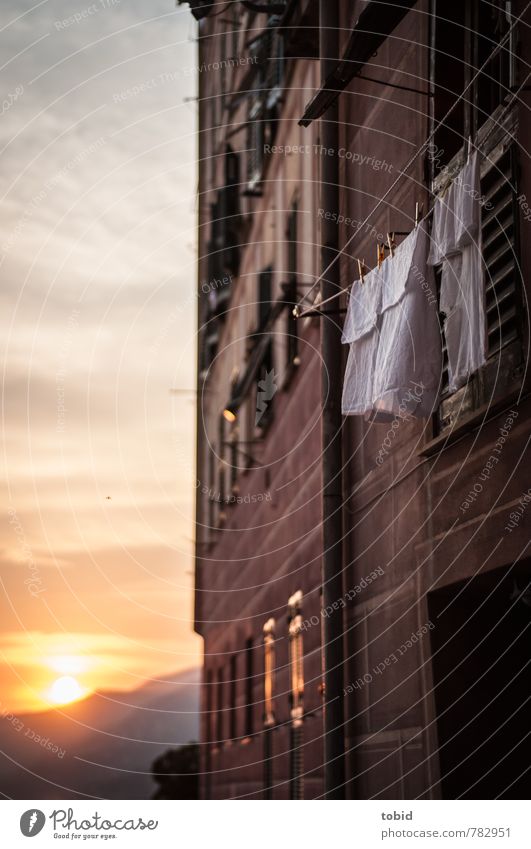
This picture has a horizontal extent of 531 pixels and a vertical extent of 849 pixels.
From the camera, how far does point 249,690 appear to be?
16.1 m

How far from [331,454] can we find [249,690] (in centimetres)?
623

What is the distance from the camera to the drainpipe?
32.7ft

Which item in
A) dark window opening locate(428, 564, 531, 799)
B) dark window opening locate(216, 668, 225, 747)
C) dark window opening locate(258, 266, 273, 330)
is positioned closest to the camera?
dark window opening locate(428, 564, 531, 799)

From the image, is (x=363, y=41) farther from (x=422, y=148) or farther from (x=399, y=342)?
(x=399, y=342)

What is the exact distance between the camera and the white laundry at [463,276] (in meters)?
7.08

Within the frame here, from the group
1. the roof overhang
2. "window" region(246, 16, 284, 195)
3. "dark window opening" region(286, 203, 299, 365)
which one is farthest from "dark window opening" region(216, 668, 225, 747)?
the roof overhang

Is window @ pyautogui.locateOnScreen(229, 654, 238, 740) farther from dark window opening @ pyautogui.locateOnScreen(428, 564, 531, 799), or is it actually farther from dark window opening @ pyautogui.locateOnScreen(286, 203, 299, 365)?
dark window opening @ pyautogui.locateOnScreen(428, 564, 531, 799)

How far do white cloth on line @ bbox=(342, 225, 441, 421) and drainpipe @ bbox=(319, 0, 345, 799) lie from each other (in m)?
2.14

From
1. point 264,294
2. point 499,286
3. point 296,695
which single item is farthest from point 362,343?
point 264,294

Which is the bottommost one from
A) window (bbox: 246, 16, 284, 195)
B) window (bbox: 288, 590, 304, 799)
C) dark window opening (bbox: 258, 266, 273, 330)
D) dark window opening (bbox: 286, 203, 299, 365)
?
window (bbox: 288, 590, 304, 799)

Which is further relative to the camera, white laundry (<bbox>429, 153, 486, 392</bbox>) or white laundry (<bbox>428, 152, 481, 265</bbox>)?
white laundry (<bbox>428, 152, 481, 265</bbox>)

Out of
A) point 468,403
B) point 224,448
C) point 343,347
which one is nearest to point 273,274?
point 343,347

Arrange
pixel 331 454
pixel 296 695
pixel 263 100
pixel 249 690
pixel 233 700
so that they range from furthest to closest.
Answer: pixel 233 700
pixel 263 100
pixel 249 690
pixel 296 695
pixel 331 454
